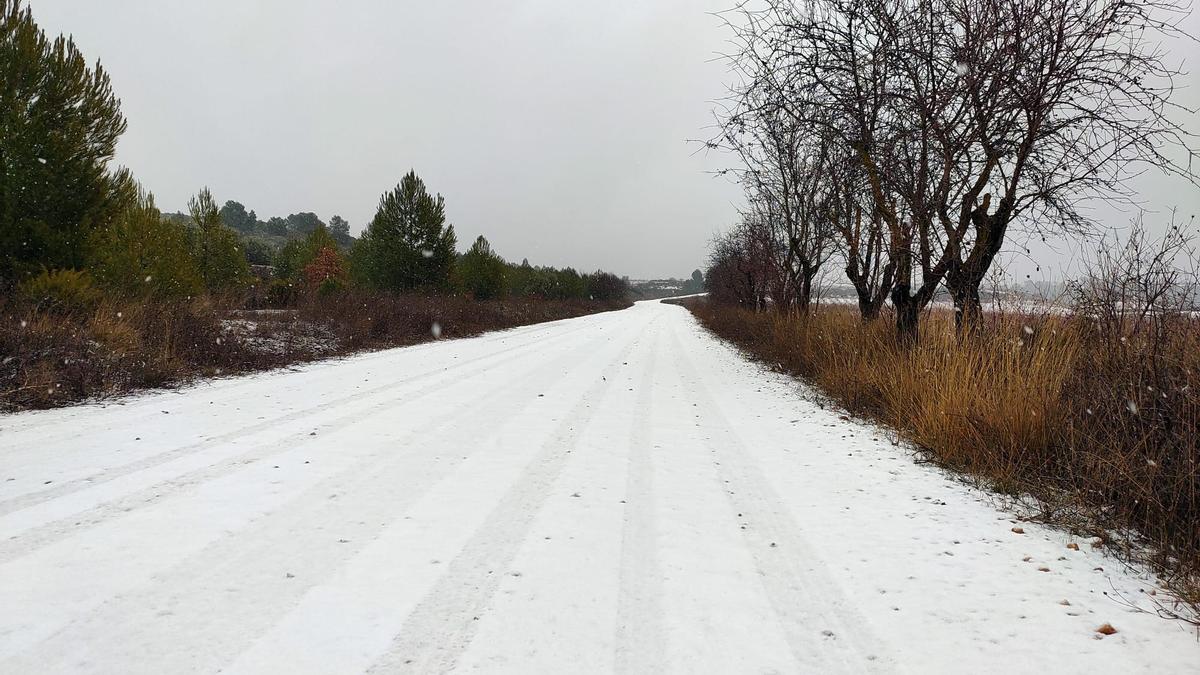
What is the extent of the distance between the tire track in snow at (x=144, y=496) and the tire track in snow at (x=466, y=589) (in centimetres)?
188

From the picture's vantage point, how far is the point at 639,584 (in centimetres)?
225

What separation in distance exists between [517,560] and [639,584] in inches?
22.4

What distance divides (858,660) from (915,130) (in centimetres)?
644

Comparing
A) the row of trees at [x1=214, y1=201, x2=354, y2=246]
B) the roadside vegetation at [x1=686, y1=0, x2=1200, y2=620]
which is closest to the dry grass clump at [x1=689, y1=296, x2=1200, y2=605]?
the roadside vegetation at [x1=686, y1=0, x2=1200, y2=620]

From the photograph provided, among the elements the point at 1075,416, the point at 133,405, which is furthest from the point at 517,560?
the point at 133,405

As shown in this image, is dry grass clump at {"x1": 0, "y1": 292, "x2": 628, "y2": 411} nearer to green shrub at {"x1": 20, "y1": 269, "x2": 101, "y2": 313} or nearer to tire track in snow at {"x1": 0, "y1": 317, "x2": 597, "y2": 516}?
green shrub at {"x1": 20, "y1": 269, "x2": 101, "y2": 313}

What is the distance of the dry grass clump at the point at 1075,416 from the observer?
2654 mm

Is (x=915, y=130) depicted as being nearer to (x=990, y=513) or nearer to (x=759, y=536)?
(x=990, y=513)

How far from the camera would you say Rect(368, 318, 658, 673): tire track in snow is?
1758mm

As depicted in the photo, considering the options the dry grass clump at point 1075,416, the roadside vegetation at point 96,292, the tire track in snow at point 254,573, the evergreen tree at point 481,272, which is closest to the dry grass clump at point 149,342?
the roadside vegetation at point 96,292

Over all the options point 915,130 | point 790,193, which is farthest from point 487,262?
point 915,130

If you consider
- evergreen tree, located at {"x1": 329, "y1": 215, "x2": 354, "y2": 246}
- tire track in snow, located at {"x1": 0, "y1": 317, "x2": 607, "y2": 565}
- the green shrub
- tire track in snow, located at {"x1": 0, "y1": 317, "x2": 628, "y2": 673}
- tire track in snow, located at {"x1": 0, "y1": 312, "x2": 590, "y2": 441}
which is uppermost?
evergreen tree, located at {"x1": 329, "y1": 215, "x2": 354, "y2": 246}

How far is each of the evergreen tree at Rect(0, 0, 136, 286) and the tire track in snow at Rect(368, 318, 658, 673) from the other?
39.6 feet

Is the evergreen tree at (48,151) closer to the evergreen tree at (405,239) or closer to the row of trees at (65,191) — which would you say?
the row of trees at (65,191)
